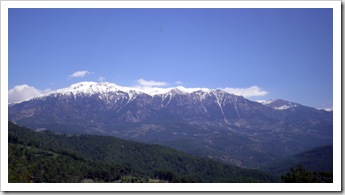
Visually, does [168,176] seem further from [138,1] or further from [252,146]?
[252,146]

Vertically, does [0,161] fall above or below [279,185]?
above

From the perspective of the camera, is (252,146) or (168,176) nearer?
(168,176)

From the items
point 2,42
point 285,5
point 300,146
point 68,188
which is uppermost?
point 285,5

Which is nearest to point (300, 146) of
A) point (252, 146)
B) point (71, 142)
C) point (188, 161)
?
point (252, 146)

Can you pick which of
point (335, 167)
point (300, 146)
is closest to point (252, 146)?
point (300, 146)

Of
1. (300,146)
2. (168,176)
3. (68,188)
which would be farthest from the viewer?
(300,146)

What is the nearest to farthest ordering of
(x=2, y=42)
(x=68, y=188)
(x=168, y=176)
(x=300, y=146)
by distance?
(x=68, y=188) → (x=2, y=42) → (x=168, y=176) → (x=300, y=146)
